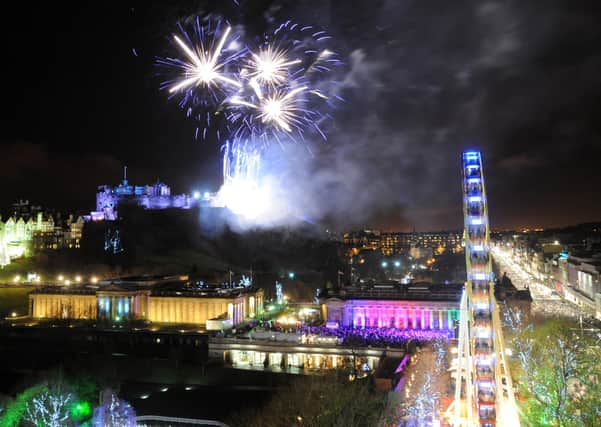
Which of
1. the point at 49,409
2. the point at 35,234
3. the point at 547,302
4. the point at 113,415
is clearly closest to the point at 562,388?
the point at 113,415

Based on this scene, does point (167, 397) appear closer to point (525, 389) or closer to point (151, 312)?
point (525, 389)

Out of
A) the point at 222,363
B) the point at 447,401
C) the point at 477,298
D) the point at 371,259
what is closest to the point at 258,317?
the point at 222,363

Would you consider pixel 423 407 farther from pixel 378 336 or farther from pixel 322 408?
pixel 378 336

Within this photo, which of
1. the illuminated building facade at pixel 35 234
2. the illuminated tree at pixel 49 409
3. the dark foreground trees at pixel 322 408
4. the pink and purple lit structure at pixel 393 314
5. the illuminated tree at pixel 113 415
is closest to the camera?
the dark foreground trees at pixel 322 408

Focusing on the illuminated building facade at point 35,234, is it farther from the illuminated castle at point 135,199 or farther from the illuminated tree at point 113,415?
the illuminated tree at point 113,415

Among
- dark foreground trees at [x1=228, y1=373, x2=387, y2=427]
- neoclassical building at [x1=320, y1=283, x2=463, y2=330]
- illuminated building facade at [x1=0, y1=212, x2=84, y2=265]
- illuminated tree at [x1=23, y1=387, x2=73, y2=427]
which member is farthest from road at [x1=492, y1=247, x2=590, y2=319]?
illuminated building facade at [x1=0, y1=212, x2=84, y2=265]

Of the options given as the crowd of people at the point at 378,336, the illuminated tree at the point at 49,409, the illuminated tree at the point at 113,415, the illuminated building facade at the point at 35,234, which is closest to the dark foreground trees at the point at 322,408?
→ the illuminated tree at the point at 113,415
